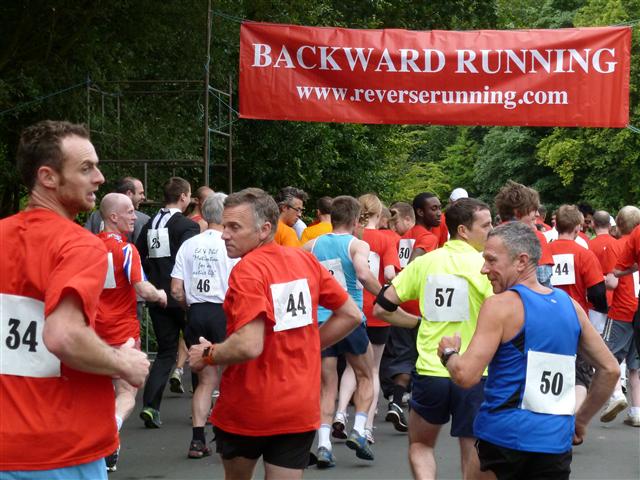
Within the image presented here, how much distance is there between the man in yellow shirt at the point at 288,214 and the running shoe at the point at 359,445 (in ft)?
9.72

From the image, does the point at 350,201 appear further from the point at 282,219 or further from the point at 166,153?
the point at 166,153

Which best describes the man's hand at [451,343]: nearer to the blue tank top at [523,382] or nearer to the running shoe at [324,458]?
the blue tank top at [523,382]

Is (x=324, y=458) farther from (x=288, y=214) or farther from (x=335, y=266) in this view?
(x=288, y=214)

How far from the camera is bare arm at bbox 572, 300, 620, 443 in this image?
5.25 meters

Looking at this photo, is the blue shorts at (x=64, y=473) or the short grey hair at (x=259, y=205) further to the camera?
the short grey hair at (x=259, y=205)

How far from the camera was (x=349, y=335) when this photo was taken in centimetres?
935

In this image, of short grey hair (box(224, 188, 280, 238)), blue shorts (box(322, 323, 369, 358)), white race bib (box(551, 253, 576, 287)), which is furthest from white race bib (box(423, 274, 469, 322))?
white race bib (box(551, 253, 576, 287))

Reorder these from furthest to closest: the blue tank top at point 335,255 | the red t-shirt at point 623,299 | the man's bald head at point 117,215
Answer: the red t-shirt at point 623,299 → the blue tank top at point 335,255 → the man's bald head at point 117,215

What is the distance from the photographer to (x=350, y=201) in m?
9.26

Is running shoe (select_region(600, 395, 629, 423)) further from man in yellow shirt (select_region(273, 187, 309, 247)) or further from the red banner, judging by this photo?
the red banner

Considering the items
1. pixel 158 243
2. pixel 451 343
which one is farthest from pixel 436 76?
pixel 451 343

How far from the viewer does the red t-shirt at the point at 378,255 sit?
1074 centimetres

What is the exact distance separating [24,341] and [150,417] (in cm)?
680

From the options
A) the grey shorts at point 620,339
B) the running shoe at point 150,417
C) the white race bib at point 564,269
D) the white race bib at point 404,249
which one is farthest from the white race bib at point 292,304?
the grey shorts at point 620,339
